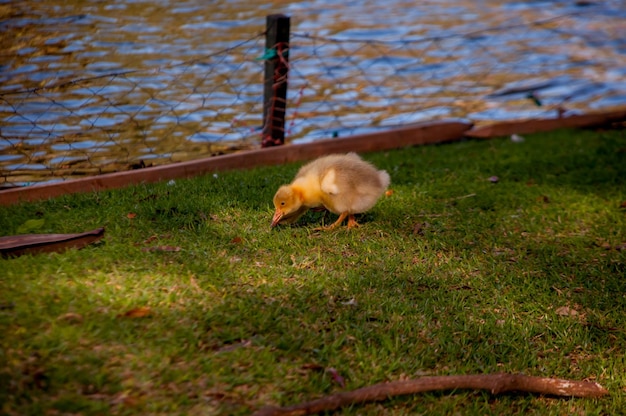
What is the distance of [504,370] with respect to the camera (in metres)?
3.91

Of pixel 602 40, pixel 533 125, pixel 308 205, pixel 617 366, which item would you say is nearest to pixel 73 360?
pixel 308 205

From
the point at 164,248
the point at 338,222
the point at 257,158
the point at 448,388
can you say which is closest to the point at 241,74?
the point at 257,158

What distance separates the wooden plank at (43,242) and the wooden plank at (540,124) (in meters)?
5.40

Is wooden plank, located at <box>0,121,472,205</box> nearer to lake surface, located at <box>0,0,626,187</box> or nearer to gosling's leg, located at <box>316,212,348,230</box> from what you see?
lake surface, located at <box>0,0,626,187</box>

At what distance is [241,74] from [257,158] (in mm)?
3628

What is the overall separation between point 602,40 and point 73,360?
13.2 m

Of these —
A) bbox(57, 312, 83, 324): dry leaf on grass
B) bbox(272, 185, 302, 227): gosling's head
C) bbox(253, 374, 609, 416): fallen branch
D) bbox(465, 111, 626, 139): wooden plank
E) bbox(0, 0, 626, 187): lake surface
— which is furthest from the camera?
bbox(465, 111, 626, 139): wooden plank

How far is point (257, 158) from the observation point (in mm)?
6918

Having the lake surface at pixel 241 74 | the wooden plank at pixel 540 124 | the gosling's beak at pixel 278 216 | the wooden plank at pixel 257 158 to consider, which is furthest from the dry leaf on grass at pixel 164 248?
the wooden plank at pixel 540 124

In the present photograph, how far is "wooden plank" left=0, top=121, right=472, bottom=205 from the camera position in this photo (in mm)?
5660

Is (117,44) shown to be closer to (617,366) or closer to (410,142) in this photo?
(410,142)

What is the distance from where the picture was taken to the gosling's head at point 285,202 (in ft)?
15.9

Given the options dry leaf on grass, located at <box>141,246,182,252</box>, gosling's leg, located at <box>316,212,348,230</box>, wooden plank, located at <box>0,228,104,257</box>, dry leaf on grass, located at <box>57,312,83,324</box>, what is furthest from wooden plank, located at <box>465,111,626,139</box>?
dry leaf on grass, located at <box>57,312,83,324</box>

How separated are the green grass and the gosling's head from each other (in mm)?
152
